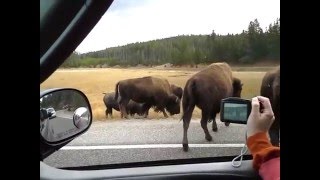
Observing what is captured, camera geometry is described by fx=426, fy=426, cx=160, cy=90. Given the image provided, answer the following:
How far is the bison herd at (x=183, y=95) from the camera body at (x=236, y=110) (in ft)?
1.23

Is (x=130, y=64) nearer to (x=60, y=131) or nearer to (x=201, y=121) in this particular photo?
(x=201, y=121)

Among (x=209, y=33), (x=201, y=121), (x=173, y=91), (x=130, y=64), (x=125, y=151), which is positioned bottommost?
(x=125, y=151)

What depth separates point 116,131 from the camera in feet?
6.40

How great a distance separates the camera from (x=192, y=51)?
6.33ft

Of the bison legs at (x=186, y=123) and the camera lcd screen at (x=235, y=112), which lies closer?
the camera lcd screen at (x=235, y=112)

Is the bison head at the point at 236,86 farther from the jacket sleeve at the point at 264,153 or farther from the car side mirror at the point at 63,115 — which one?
the car side mirror at the point at 63,115

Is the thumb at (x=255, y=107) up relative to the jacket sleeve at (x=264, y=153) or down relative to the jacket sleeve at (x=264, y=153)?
up

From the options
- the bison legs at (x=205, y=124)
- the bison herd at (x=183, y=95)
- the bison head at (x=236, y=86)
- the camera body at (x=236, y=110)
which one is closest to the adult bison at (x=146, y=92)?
the bison herd at (x=183, y=95)

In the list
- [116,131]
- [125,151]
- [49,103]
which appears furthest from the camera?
[116,131]

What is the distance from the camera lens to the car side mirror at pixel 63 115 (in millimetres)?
1092

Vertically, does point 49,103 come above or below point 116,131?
above

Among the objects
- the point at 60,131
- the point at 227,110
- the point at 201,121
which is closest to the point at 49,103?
the point at 60,131
